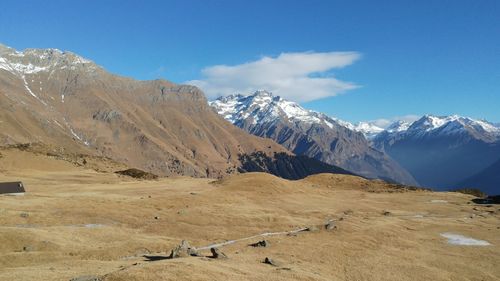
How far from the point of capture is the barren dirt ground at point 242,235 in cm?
3387

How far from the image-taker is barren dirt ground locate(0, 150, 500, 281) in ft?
111

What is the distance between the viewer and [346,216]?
66625 millimetres

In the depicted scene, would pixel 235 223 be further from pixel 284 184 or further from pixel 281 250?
pixel 284 184

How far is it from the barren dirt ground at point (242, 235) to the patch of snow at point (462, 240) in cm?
112

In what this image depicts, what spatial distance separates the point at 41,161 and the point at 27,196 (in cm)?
6702

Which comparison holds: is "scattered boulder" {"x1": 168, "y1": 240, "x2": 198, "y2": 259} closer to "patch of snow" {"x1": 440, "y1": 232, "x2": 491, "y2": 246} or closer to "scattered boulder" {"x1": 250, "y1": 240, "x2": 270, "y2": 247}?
"scattered boulder" {"x1": 250, "y1": 240, "x2": 270, "y2": 247}

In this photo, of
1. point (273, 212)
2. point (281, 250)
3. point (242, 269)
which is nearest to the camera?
point (242, 269)

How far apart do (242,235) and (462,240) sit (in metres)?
26.8

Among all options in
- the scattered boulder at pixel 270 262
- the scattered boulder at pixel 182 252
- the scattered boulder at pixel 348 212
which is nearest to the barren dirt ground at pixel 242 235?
the scattered boulder at pixel 348 212

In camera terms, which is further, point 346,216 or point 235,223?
point 346,216

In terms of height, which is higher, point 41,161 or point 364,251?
point 41,161

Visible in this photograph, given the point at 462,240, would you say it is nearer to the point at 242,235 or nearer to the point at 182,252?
the point at 242,235

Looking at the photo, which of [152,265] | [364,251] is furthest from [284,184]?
[152,265]

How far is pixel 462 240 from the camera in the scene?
54.6 metres
